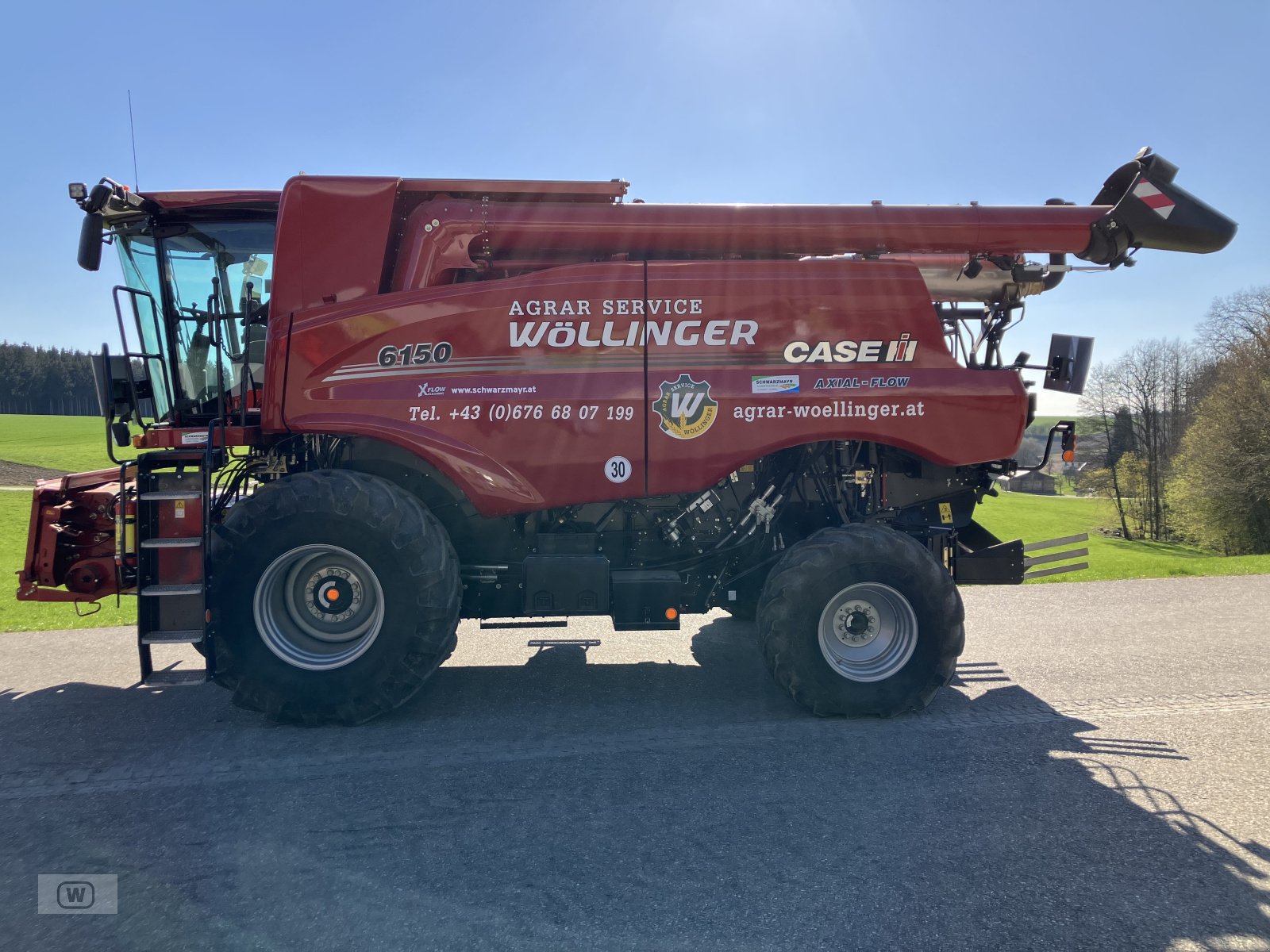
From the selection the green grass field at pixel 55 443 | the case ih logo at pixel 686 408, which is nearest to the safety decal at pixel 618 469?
the case ih logo at pixel 686 408

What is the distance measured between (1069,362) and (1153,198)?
1262 mm

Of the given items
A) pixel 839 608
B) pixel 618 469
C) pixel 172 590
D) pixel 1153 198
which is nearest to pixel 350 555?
pixel 172 590

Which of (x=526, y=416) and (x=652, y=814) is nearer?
(x=652, y=814)

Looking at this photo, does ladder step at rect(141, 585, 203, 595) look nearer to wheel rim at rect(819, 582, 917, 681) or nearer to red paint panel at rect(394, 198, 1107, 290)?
red paint panel at rect(394, 198, 1107, 290)

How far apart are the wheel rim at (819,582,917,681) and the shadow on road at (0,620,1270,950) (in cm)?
36

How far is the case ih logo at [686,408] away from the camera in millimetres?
4973

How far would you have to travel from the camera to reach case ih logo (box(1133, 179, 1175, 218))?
532cm

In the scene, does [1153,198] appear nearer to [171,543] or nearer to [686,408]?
[686,408]

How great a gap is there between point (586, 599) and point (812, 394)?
2.00 m

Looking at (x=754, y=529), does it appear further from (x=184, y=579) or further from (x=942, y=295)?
(x=184, y=579)

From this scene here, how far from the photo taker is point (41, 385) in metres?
75.7

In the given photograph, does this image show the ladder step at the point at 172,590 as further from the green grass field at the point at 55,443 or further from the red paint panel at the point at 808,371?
the green grass field at the point at 55,443

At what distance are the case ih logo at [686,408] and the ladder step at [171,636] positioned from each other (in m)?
3.13

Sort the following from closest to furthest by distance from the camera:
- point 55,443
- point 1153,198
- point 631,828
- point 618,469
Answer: point 631,828 → point 618,469 → point 1153,198 → point 55,443
